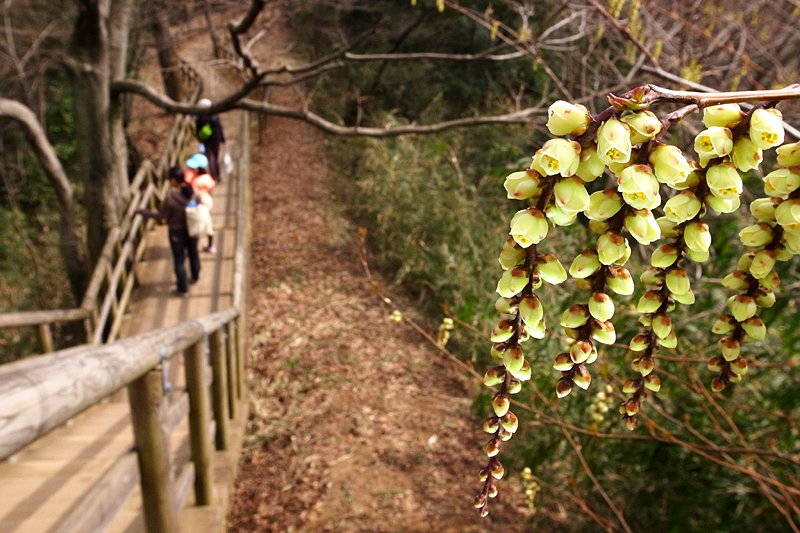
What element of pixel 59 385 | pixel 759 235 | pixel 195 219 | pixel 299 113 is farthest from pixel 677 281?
pixel 195 219

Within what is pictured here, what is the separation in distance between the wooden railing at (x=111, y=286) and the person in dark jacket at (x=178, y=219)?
53 cm

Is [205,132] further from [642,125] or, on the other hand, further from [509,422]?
[642,125]

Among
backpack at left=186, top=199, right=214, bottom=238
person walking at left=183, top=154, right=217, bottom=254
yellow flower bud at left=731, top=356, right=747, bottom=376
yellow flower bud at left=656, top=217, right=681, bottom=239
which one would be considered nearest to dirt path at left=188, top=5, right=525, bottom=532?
backpack at left=186, top=199, right=214, bottom=238

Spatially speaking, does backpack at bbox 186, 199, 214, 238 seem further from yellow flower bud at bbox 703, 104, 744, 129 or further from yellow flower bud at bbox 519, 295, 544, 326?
yellow flower bud at bbox 703, 104, 744, 129

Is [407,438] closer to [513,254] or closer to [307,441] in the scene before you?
[307,441]

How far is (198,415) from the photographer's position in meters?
2.86

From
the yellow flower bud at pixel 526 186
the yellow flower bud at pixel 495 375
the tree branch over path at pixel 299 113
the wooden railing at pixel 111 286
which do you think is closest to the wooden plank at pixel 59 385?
the yellow flower bud at pixel 495 375

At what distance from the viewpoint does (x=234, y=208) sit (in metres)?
9.02

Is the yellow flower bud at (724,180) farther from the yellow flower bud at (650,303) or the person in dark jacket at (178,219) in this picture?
the person in dark jacket at (178,219)

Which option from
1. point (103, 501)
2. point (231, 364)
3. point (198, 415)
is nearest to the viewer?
point (103, 501)

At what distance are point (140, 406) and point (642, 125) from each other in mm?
1913

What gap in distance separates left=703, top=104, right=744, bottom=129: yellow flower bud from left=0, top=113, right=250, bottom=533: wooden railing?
116cm

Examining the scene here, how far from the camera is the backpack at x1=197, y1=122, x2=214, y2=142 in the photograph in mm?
8391

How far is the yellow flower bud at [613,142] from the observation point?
529mm
